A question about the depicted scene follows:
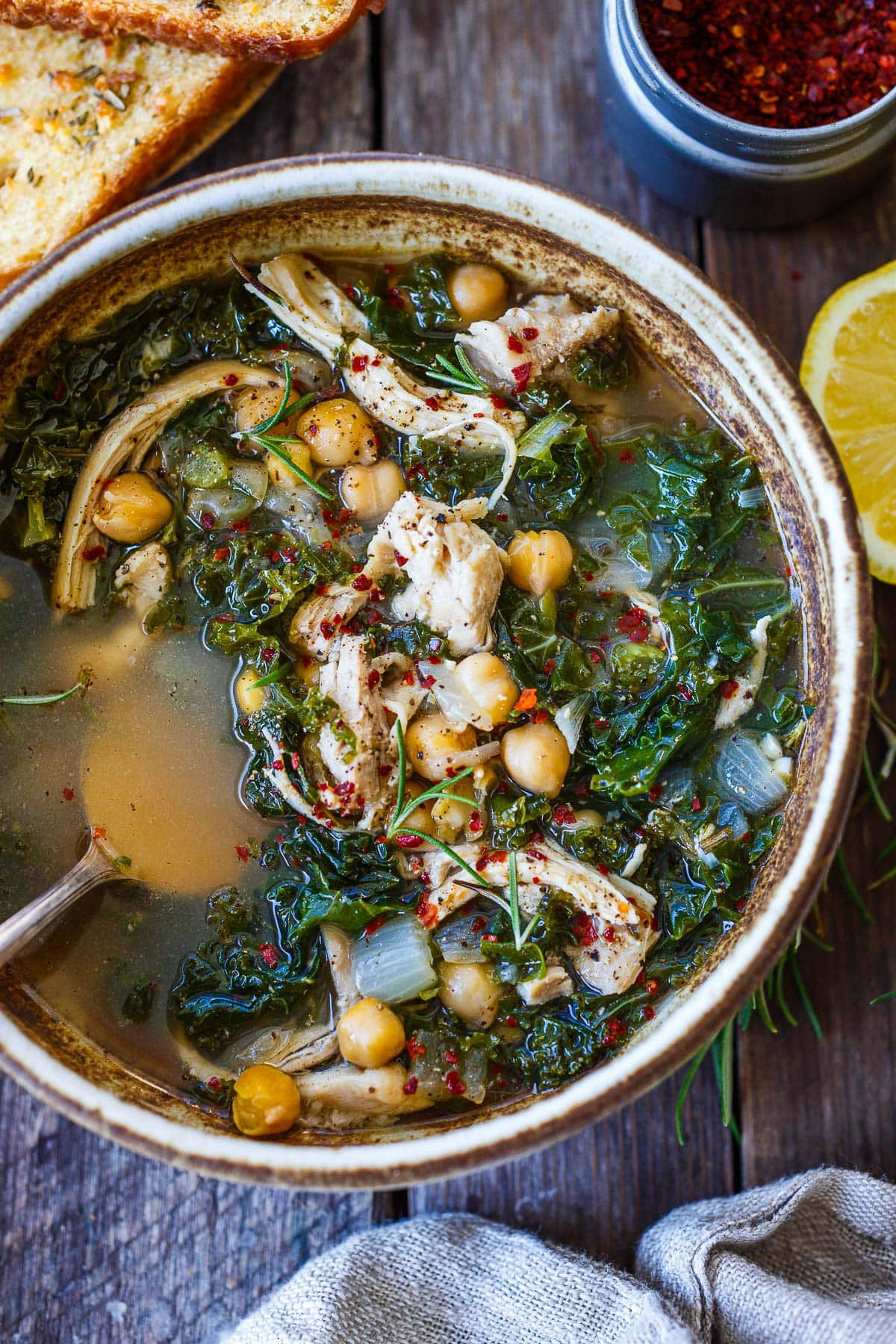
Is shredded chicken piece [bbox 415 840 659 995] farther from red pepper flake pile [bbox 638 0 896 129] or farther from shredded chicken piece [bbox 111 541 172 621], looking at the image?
red pepper flake pile [bbox 638 0 896 129]

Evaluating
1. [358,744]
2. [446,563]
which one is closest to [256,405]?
[446,563]

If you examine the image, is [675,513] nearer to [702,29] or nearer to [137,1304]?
[702,29]

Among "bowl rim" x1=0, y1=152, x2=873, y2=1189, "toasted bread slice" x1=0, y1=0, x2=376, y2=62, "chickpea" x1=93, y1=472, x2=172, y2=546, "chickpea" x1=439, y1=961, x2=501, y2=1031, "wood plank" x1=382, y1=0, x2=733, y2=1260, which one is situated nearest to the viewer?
"bowl rim" x1=0, y1=152, x2=873, y2=1189

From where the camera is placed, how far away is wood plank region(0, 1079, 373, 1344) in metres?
3.02

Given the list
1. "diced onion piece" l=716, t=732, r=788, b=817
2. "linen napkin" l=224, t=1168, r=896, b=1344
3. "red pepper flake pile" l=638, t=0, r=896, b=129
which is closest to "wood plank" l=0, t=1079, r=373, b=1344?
"linen napkin" l=224, t=1168, r=896, b=1344

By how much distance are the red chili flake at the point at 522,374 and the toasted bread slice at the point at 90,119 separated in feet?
3.87

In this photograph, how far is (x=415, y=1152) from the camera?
217 centimetres

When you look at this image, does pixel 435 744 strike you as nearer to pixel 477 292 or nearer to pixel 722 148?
pixel 477 292

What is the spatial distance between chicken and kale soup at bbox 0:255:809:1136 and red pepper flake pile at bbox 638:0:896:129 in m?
0.75

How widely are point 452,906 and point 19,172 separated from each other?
2.26 metres

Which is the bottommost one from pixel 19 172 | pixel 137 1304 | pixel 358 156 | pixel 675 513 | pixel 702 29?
pixel 137 1304

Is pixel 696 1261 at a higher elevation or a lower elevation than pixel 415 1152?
lower

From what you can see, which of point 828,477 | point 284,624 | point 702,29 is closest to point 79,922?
point 284,624

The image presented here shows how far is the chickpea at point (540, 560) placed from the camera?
2.65 metres
